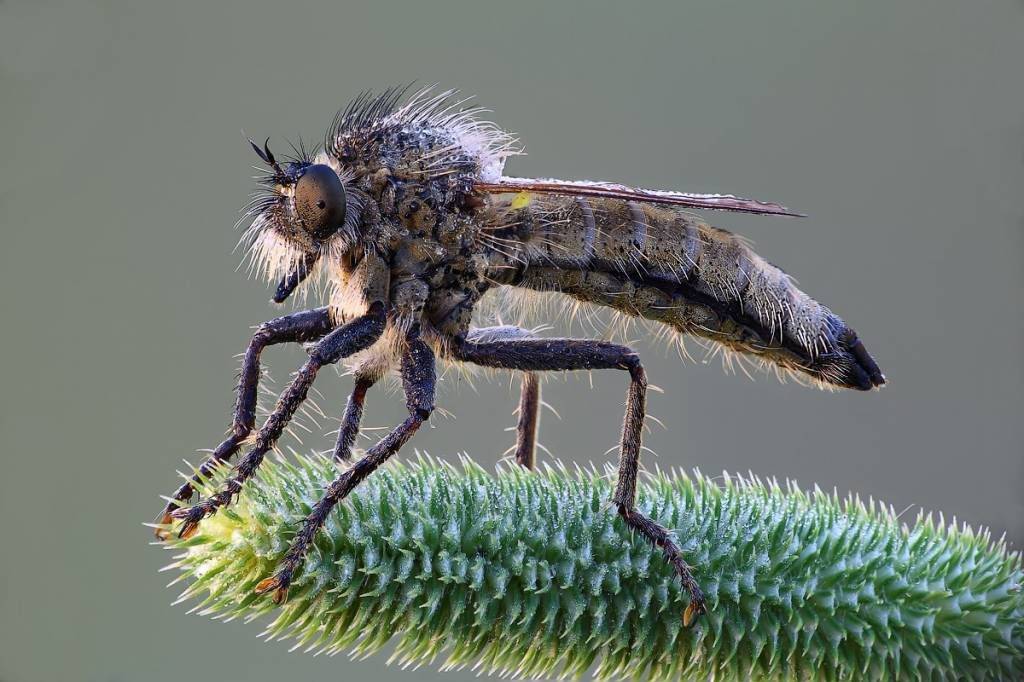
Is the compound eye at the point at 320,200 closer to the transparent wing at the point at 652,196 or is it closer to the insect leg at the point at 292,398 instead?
the insect leg at the point at 292,398

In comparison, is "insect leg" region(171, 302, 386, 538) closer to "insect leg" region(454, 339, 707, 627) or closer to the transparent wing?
"insect leg" region(454, 339, 707, 627)

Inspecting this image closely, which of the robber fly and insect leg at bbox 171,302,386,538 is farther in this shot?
the robber fly

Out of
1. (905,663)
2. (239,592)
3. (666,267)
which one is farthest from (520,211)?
(905,663)

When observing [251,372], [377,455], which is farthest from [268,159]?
[377,455]

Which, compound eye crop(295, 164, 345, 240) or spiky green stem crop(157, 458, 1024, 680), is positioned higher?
compound eye crop(295, 164, 345, 240)

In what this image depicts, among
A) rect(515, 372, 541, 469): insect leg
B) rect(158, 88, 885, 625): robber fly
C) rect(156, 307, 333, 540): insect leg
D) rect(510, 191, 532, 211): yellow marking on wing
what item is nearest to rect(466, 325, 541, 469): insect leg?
rect(515, 372, 541, 469): insect leg

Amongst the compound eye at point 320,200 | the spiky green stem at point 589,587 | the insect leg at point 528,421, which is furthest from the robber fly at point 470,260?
the spiky green stem at point 589,587
